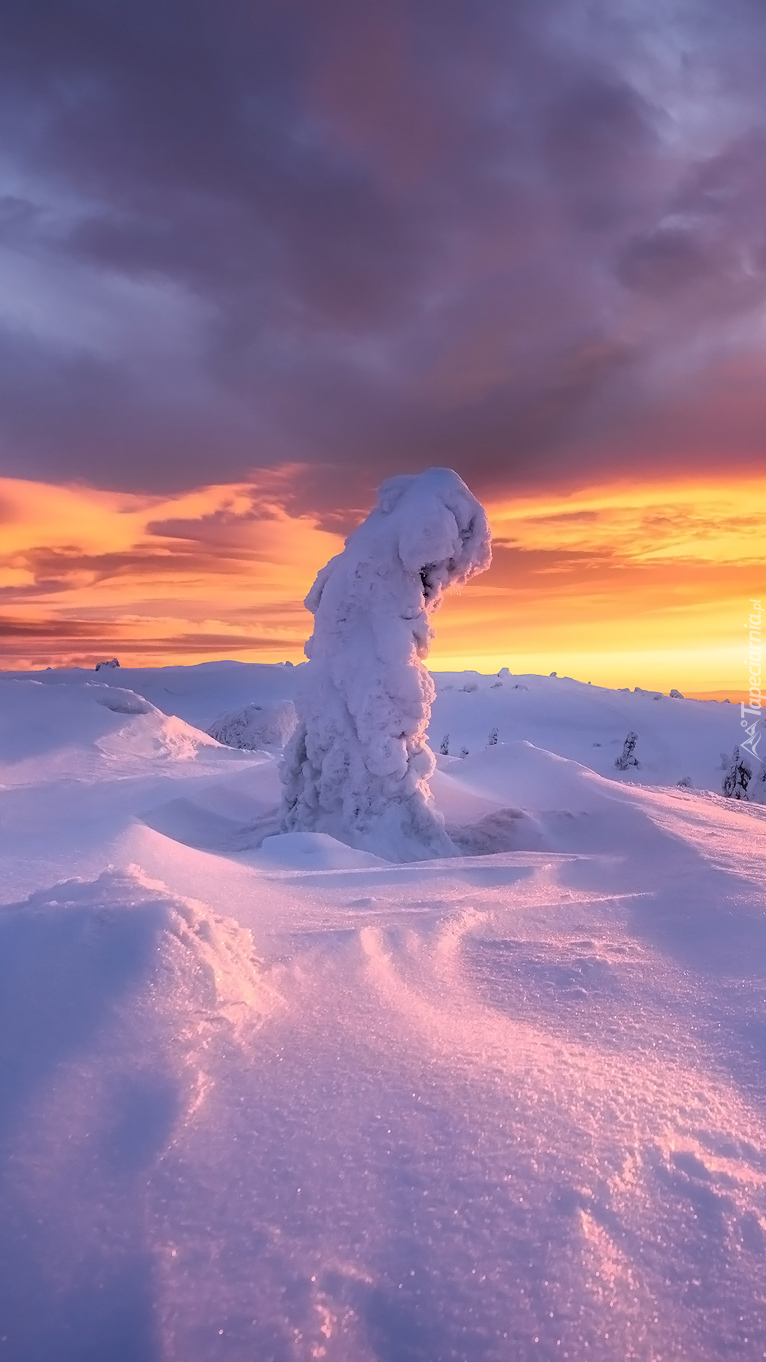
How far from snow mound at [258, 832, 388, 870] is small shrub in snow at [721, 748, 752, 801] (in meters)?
16.2

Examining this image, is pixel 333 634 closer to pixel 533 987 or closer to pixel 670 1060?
pixel 533 987

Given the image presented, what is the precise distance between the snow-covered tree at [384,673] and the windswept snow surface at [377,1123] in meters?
4.03

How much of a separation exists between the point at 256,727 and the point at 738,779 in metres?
13.6

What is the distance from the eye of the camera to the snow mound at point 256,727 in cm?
2322

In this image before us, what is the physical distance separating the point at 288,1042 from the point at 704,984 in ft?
6.58

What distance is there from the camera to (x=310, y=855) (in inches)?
263

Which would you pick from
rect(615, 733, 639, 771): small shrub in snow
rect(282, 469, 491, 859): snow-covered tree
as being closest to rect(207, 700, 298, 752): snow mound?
rect(615, 733, 639, 771): small shrub in snow

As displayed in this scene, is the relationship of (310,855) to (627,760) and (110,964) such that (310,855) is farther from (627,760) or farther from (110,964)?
(627,760)

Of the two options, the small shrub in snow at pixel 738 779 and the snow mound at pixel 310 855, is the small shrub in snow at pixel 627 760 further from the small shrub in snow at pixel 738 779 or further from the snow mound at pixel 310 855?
the snow mound at pixel 310 855

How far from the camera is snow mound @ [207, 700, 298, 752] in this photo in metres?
23.2

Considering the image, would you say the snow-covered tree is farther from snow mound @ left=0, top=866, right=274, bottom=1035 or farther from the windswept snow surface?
snow mound @ left=0, top=866, right=274, bottom=1035

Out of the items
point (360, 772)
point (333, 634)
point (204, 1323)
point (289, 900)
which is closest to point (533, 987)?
point (289, 900)

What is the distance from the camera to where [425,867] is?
6.10 m

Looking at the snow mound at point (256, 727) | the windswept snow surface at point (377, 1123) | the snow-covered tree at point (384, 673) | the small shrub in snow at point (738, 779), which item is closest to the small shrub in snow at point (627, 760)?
the small shrub in snow at point (738, 779)
